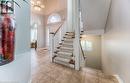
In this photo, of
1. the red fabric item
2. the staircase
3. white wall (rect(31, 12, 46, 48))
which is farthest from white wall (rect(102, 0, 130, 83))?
white wall (rect(31, 12, 46, 48))

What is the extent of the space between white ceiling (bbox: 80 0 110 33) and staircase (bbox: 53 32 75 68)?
105 cm

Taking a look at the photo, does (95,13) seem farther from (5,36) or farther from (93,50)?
(5,36)

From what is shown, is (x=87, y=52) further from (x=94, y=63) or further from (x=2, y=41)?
(x=2, y=41)

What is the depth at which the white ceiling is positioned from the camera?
4.29 m

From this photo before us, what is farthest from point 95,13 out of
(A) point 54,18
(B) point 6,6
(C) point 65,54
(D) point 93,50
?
(A) point 54,18

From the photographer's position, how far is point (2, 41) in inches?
41.9

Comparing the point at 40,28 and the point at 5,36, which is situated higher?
the point at 40,28

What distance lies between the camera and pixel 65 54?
5.05 metres

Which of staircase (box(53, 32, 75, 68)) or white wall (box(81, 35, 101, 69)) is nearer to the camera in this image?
staircase (box(53, 32, 75, 68))

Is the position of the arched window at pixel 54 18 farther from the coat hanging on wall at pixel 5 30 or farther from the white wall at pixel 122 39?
the coat hanging on wall at pixel 5 30

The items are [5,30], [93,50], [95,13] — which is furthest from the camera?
[93,50]

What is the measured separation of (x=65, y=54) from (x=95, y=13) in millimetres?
2117

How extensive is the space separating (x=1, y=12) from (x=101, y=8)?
400cm

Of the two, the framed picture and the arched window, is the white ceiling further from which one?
the arched window
